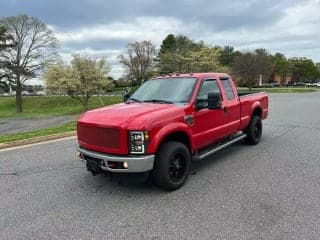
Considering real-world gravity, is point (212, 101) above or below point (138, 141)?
above

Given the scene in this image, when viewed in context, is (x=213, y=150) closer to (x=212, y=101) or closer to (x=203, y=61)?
(x=212, y=101)

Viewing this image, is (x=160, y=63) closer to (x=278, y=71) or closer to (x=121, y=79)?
(x=121, y=79)

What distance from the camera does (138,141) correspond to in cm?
445

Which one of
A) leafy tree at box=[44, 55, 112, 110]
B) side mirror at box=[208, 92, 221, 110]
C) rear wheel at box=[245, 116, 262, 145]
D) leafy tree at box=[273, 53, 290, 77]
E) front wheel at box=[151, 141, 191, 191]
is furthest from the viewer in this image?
leafy tree at box=[273, 53, 290, 77]

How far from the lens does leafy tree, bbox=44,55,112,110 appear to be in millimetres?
33341

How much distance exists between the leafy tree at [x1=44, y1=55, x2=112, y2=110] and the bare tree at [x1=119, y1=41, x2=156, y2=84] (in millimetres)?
19190

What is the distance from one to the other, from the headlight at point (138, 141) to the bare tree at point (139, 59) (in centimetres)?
5039

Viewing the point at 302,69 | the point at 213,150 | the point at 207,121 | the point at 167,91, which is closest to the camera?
the point at 207,121

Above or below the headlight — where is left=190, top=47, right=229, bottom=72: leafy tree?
above

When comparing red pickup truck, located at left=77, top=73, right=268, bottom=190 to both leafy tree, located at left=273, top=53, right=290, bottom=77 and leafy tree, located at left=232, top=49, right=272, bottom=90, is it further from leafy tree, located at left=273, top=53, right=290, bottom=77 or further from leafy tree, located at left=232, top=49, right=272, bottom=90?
leafy tree, located at left=273, top=53, right=290, bottom=77

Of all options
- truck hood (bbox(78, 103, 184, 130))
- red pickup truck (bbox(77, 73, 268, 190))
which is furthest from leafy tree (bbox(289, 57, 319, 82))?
truck hood (bbox(78, 103, 184, 130))

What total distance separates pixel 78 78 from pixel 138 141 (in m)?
30.7

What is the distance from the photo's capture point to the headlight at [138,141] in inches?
175

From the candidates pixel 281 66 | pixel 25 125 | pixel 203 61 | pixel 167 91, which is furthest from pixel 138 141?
pixel 281 66
